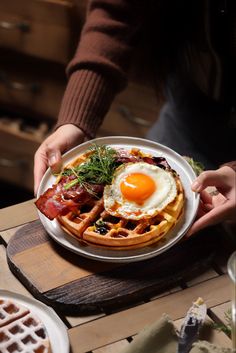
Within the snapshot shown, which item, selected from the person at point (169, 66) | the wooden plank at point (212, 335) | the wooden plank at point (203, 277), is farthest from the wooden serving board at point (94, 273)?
the person at point (169, 66)

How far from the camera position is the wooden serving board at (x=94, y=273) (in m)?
1.27

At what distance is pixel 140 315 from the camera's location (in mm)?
1247

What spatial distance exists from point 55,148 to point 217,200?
39 centimetres

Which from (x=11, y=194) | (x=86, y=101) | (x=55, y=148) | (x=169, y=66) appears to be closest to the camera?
(x=55, y=148)

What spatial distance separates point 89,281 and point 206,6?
742 millimetres

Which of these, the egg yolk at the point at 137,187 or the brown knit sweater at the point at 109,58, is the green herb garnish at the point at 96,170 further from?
the brown knit sweater at the point at 109,58

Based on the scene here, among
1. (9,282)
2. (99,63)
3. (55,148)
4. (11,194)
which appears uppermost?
(99,63)

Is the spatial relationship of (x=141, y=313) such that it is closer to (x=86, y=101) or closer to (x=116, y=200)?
(x=116, y=200)

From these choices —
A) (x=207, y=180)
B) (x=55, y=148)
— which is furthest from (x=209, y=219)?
(x=55, y=148)

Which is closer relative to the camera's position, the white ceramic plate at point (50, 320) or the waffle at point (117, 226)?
the white ceramic plate at point (50, 320)

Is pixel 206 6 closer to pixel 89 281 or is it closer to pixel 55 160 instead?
pixel 55 160

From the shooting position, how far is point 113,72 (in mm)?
1710

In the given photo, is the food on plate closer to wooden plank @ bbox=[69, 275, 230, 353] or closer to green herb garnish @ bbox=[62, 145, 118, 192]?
green herb garnish @ bbox=[62, 145, 118, 192]

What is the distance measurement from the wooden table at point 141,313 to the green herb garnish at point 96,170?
0.22 m
